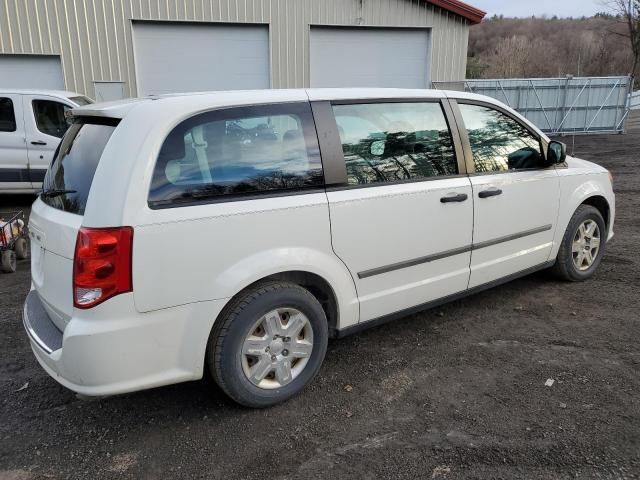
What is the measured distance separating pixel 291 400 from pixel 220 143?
149 cm

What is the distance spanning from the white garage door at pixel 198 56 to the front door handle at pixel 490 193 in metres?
10.7

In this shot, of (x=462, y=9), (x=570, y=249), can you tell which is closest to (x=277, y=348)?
(x=570, y=249)

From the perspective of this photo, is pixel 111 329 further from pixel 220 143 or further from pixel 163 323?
pixel 220 143

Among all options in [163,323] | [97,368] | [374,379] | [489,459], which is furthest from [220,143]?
[489,459]

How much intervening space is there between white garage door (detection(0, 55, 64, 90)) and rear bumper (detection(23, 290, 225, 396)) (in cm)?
1218

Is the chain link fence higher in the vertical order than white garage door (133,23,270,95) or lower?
lower

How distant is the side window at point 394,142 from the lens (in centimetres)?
310

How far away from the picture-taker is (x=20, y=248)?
18.8ft

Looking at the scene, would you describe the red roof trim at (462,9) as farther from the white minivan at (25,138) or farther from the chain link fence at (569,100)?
the white minivan at (25,138)

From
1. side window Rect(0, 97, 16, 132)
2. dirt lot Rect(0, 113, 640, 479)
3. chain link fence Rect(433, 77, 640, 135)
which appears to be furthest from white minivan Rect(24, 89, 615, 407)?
chain link fence Rect(433, 77, 640, 135)

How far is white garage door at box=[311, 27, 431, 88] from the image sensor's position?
542 inches

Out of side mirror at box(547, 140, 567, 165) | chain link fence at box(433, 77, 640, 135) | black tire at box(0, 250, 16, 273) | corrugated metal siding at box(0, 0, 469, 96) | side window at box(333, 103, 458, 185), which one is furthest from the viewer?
chain link fence at box(433, 77, 640, 135)

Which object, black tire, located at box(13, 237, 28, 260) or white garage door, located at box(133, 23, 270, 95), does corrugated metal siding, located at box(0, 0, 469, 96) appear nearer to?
white garage door, located at box(133, 23, 270, 95)

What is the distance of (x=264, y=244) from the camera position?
2.68 metres
